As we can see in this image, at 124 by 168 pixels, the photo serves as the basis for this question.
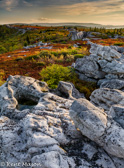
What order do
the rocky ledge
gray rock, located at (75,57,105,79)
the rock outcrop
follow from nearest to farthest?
the rocky ledge → the rock outcrop → gray rock, located at (75,57,105,79)

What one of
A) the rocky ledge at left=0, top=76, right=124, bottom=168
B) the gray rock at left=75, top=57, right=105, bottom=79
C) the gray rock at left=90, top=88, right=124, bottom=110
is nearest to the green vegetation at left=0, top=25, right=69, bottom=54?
the gray rock at left=75, top=57, right=105, bottom=79

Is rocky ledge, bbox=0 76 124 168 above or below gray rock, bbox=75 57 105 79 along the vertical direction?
below

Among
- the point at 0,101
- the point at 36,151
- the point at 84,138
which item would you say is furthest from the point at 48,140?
the point at 0,101

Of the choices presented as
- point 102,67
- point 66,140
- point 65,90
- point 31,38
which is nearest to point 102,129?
point 66,140

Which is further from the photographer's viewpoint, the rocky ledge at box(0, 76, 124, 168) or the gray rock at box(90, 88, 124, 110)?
the gray rock at box(90, 88, 124, 110)

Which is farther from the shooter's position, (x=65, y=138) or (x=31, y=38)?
(x=31, y=38)

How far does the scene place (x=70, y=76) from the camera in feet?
57.2

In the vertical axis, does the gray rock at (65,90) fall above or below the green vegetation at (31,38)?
below

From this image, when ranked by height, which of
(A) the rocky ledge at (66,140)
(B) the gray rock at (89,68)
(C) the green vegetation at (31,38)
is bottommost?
(A) the rocky ledge at (66,140)

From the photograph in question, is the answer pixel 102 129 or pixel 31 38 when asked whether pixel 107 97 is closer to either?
pixel 102 129

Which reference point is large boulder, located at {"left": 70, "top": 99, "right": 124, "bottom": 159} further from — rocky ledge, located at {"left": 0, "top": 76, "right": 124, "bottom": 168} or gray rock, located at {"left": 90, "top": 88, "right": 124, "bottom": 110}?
gray rock, located at {"left": 90, "top": 88, "right": 124, "bottom": 110}

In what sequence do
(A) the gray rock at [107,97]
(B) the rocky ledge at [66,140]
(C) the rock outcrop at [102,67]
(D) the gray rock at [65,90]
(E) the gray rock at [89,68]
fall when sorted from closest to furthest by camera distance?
(B) the rocky ledge at [66,140] < (A) the gray rock at [107,97] < (D) the gray rock at [65,90] < (C) the rock outcrop at [102,67] < (E) the gray rock at [89,68]

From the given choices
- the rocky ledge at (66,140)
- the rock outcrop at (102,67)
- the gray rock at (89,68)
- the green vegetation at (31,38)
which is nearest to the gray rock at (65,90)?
the rocky ledge at (66,140)

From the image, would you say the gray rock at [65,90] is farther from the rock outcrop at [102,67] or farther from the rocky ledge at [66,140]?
the rock outcrop at [102,67]
